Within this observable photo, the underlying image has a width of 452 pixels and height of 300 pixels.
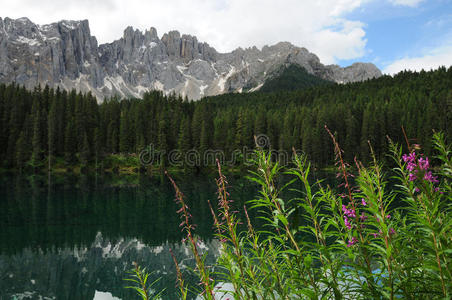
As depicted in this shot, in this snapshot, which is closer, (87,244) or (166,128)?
(87,244)

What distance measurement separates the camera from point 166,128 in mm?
85438

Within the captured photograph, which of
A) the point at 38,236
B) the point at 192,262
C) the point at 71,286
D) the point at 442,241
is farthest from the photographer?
the point at 38,236

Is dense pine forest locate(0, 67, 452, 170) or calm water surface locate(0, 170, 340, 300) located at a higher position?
dense pine forest locate(0, 67, 452, 170)

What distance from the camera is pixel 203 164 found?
77.5m

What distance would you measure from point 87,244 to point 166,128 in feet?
226

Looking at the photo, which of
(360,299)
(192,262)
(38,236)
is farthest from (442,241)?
(38,236)

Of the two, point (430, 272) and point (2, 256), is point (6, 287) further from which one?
point (430, 272)

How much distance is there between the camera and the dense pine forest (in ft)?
252

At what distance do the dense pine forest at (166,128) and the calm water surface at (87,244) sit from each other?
49.4m

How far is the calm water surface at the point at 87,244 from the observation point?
1282 cm

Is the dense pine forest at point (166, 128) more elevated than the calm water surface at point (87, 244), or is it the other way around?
the dense pine forest at point (166, 128)

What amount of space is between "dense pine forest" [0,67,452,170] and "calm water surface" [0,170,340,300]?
49394mm

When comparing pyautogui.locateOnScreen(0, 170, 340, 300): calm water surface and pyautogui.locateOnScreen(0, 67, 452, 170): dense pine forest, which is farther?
pyautogui.locateOnScreen(0, 67, 452, 170): dense pine forest

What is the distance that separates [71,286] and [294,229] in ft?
47.1
